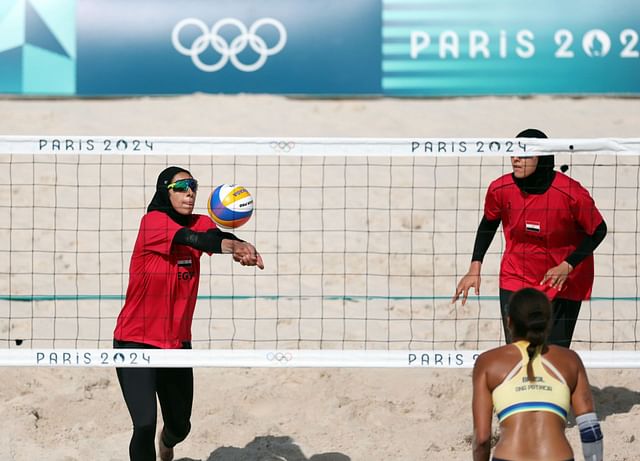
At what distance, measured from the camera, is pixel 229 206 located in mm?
5469

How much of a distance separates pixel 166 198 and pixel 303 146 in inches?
29.6

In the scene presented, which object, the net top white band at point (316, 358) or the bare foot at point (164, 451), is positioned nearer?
the net top white band at point (316, 358)

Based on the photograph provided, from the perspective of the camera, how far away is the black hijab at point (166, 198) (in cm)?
Answer: 517

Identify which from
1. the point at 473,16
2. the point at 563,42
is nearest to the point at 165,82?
the point at 473,16

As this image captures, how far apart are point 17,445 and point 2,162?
506 cm

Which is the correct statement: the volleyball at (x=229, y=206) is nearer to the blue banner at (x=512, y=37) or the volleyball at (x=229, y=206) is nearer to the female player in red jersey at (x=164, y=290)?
the female player in red jersey at (x=164, y=290)

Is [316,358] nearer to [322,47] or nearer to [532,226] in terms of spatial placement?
[532,226]

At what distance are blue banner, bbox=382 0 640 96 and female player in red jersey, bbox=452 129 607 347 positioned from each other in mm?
5801

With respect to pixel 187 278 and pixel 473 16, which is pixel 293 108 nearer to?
pixel 473 16

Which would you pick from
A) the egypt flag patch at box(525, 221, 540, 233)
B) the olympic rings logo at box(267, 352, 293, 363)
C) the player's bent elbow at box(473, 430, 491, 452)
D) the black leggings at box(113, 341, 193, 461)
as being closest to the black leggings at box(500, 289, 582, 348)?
the egypt flag patch at box(525, 221, 540, 233)

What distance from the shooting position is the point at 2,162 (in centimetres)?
1045

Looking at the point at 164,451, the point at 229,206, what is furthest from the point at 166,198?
the point at 164,451

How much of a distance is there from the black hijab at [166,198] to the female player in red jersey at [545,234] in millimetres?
1518

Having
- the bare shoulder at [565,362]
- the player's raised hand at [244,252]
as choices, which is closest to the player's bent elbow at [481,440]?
the bare shoulder at [565,362]
